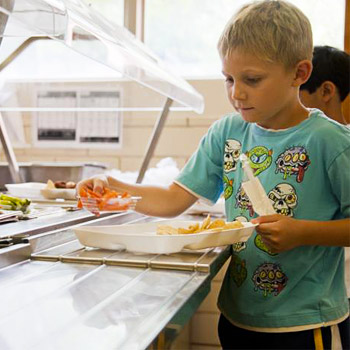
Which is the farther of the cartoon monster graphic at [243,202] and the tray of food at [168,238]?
the cartoon monster graphic at [243,202]

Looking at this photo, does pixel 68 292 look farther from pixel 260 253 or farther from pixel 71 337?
pixel 260 253

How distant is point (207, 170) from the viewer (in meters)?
1.42

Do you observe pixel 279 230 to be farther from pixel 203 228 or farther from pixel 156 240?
pixel 156 240

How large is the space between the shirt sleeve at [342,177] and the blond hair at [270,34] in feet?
0.81

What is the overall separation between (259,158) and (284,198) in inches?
4.8

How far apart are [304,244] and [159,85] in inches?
32.6

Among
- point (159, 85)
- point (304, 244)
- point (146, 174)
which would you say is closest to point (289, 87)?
point (304, 244)

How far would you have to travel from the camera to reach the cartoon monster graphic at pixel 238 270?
→ 4.17ft

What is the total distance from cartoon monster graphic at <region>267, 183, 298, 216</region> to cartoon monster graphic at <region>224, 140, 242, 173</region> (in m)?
0.14

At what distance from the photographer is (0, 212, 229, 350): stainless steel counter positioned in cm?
62

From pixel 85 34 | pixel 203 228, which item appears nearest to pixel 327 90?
pixel 203 228

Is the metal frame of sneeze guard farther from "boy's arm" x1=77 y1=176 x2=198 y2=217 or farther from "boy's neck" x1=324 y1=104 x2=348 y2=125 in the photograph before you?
"boy's neck" x1=324 y1=104 x2=348 y2=125

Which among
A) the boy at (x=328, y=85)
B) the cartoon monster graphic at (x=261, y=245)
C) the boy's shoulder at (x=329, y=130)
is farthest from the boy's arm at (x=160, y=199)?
the boy at (x=328, y=85)

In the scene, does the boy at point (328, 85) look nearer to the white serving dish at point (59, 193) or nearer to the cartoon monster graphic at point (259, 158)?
the cartoon monster graphic at point (259, 158)
